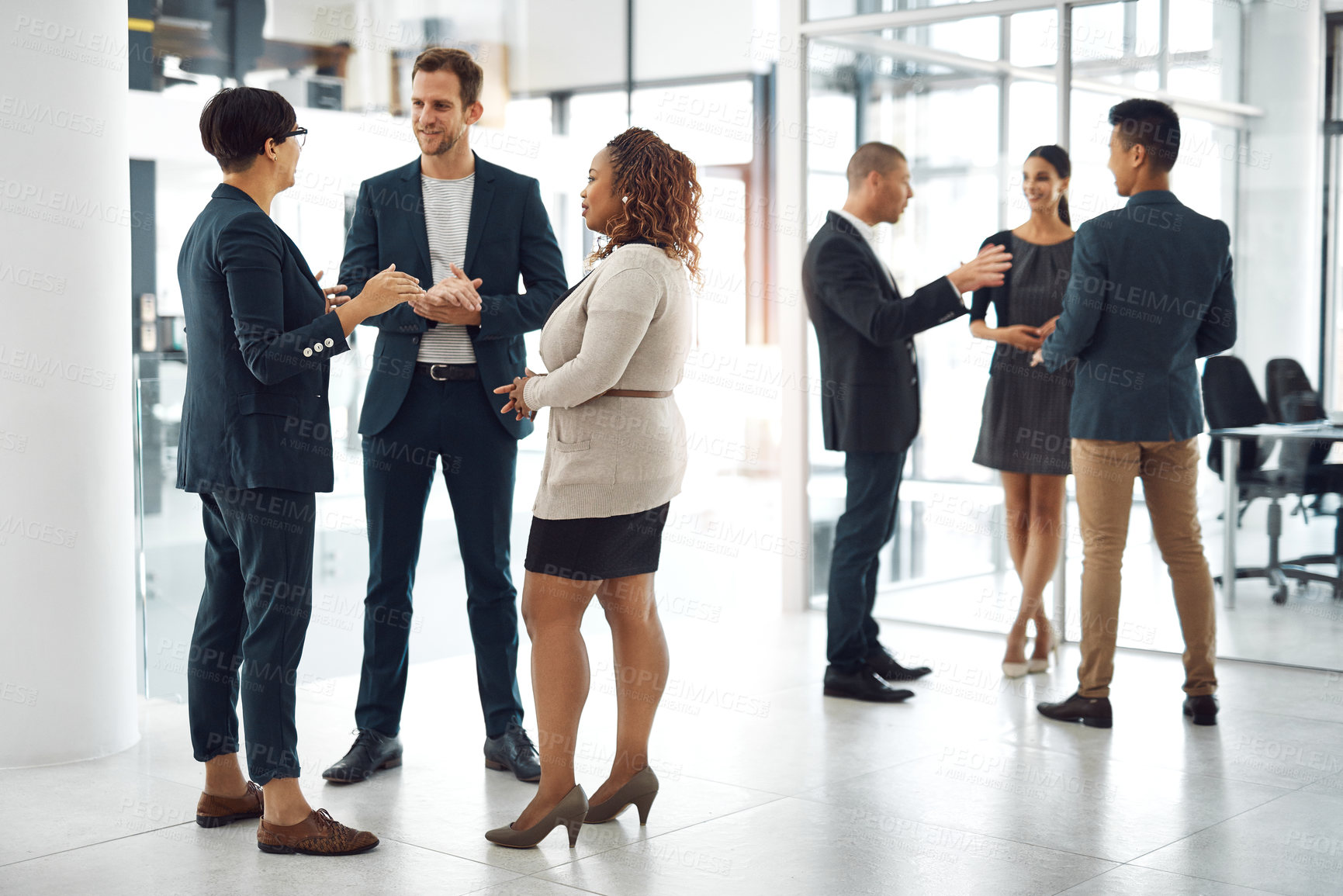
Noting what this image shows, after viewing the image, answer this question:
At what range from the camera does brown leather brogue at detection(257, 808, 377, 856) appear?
9.25 ft

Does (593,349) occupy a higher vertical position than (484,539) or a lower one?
higher

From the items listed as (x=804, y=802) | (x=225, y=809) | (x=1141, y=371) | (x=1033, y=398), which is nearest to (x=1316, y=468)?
(x=1033, y=398)

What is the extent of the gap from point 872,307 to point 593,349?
5.14ft

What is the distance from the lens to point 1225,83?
4707 mm

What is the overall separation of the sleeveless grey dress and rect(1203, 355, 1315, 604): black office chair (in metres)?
0.61

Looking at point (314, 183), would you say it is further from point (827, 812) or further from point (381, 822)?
point (827, 812)

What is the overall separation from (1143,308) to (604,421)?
174 cm

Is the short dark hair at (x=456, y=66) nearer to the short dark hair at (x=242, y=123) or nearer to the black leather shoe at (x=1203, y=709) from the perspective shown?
the short dark hair at (x=242, y=123)

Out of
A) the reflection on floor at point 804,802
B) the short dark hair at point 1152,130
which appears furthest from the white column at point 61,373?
the short dark hair at point 1152,130

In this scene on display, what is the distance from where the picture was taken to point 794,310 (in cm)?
569

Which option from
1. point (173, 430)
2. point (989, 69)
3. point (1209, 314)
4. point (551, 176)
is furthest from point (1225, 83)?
point (173, 430)

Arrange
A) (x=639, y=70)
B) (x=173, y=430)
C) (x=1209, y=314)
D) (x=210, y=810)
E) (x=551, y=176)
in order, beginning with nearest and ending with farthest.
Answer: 1. (x=210, y=810)
2. (x=1209, y=314)
3. (x=173, y=430)
4. (x=551, y=176)
5. (x=639, y=70)

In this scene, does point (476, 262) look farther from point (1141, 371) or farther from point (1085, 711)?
point (1085, 711)

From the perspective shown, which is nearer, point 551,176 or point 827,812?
point 827,812
